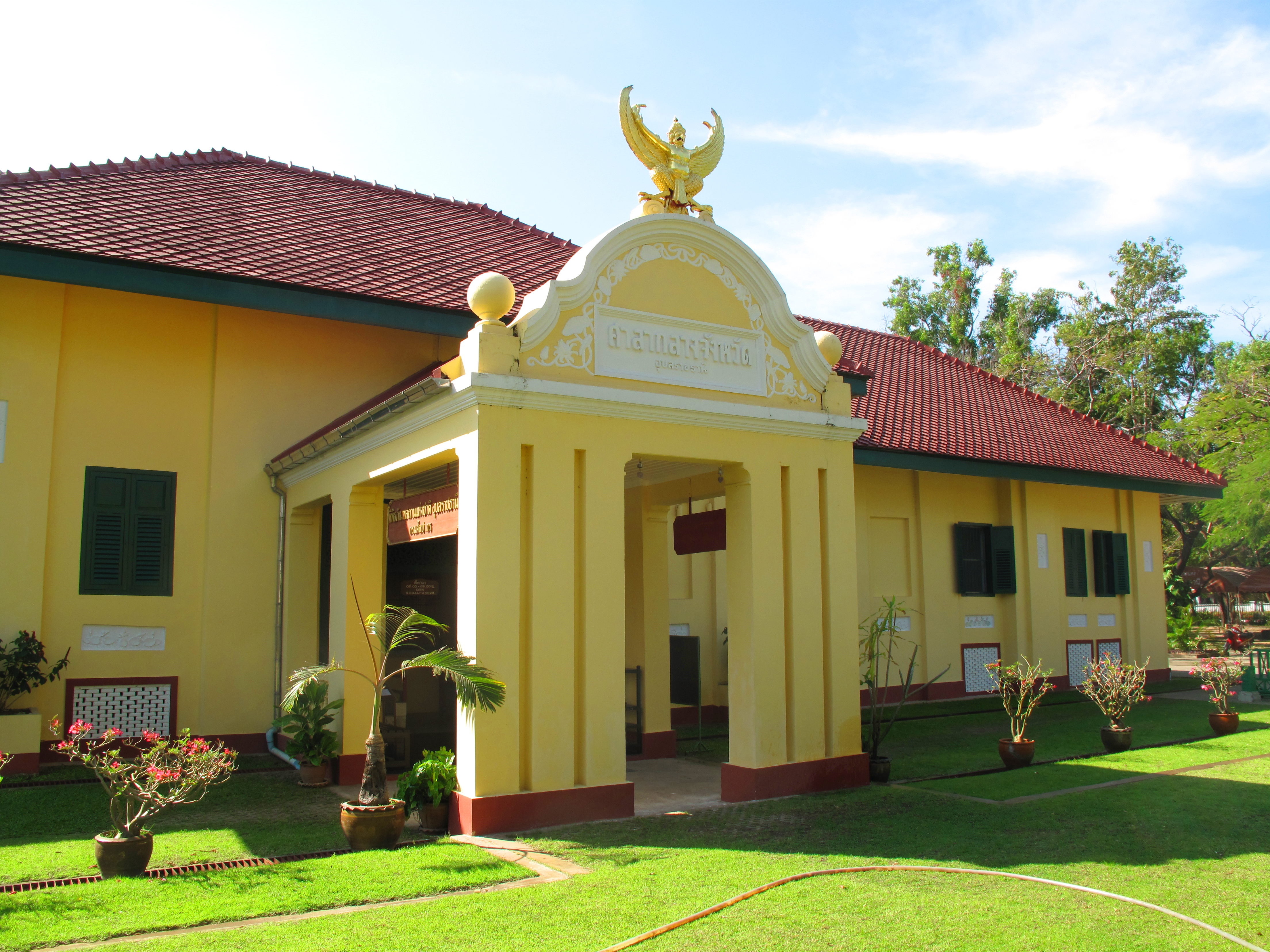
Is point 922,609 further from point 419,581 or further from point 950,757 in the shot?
point 419,581

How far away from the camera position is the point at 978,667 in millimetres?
17625

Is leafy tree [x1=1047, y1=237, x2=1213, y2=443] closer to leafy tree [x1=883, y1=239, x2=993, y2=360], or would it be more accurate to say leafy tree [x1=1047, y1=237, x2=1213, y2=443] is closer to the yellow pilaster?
leafy tree [x1=883, y1=239, x2=993, y2=360]

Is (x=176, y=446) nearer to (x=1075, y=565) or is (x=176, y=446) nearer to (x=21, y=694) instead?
(x=21, y=694)

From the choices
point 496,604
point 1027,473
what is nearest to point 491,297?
point 496,604

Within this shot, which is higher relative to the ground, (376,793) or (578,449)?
(578,449)

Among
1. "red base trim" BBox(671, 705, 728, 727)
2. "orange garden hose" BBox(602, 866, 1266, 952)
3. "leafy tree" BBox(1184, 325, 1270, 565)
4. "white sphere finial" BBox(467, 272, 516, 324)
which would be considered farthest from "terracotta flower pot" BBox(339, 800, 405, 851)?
"leafy tree" BBox(1184, 325, 1270, 565)

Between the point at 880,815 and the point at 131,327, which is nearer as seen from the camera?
the point at 880,815

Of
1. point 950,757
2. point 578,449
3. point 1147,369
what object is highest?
point 1147,369

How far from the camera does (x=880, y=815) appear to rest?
802 centimetres

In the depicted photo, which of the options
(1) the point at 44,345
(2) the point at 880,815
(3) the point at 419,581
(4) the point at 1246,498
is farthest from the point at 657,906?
(4) the point at 1246,498

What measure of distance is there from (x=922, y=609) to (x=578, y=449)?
10494 millimetres

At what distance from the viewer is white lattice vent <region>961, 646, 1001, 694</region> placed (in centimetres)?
1738

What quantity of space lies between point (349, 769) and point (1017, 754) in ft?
22.9

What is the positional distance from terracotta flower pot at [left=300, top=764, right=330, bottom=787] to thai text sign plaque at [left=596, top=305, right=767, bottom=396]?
483cm
